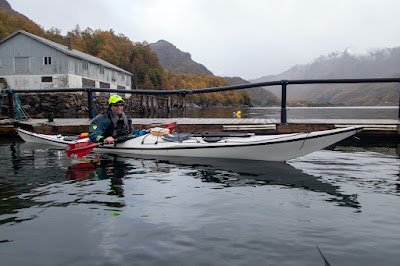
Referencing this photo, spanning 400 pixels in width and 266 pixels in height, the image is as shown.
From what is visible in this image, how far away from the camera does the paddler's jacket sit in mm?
6748

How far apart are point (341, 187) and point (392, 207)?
0.90m


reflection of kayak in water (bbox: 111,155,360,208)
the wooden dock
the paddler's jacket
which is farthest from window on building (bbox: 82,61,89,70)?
reflection of kayak in water (bbox: 111,155,360,208)

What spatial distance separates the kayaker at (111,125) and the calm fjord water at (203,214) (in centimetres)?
114

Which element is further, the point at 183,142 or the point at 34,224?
the point at 183,142

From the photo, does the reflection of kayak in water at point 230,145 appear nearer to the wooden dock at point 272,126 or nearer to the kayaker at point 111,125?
the kayaker at point 111,125

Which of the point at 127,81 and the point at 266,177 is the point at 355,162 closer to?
the point at 266,177

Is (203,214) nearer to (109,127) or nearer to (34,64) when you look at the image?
(109,127)

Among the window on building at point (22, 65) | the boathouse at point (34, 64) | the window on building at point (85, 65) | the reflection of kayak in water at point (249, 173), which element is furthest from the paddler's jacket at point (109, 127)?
the window on building at point (85, 65)

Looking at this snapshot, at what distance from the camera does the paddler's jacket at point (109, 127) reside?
6.75 metres

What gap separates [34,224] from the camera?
10.2ft

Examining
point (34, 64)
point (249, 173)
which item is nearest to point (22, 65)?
point (34, 64)

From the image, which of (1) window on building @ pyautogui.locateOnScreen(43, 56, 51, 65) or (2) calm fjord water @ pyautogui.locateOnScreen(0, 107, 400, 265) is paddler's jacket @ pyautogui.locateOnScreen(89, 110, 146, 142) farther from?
(1) window on building @ pyautogui.locateOnScreen(43, 56, 51, 65)

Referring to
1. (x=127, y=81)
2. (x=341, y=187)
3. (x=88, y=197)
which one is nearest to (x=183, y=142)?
(x=88, y=197)

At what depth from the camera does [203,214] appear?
11.0 ft
